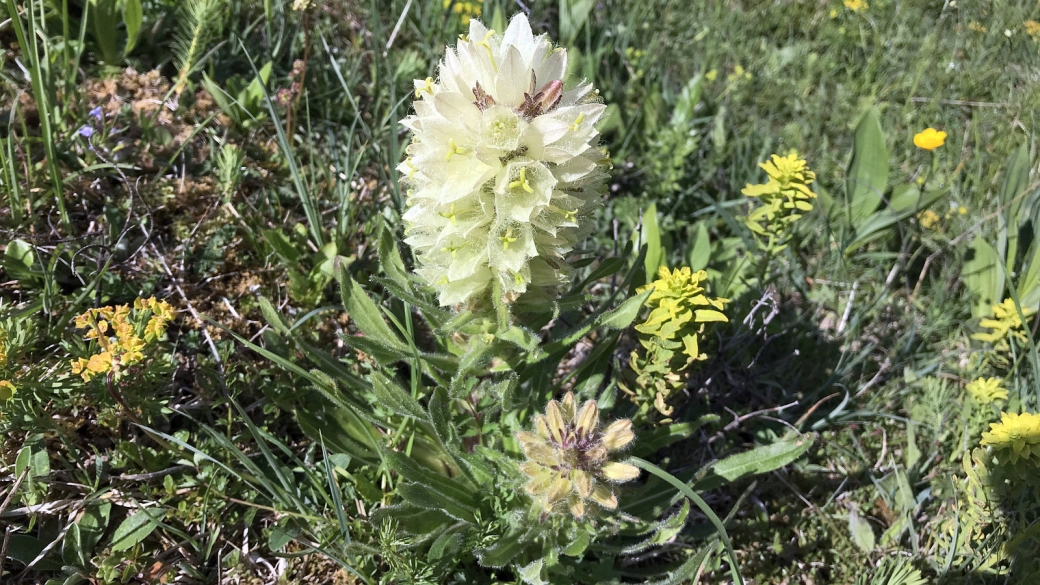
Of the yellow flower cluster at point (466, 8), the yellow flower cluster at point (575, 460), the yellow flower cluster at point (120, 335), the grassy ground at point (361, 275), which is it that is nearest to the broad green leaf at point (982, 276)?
the grassy ground at point (361, 275)

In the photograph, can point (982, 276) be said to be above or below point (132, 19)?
below

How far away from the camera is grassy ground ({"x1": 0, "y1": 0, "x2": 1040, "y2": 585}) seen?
2965 millimetres

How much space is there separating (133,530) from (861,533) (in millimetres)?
3389

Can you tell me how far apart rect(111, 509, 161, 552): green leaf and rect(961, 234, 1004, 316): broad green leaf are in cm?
485

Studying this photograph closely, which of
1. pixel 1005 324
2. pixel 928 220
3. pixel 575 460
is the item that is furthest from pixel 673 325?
pixel 928 220

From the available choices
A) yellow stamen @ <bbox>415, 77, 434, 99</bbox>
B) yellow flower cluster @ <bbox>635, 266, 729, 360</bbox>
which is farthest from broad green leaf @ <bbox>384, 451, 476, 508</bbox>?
yellow stamen @ <bbox>415, 77, 434, 99</bbox>

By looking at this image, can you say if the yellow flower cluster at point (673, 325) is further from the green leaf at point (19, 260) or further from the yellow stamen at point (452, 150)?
the green leaf at point (19, 260)

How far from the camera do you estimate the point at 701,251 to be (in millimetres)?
4285

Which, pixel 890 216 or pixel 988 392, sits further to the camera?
pixel 890 216

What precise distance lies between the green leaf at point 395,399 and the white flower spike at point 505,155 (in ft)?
2.13

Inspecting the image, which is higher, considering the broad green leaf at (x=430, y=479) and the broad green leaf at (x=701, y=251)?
the broad green leaf at (x=701, y=251)

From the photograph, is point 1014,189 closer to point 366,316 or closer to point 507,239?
point 507,239

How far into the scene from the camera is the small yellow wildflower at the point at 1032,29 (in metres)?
5.95

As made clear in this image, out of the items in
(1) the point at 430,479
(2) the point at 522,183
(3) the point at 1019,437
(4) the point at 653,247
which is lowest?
(1) the point at 430,479
